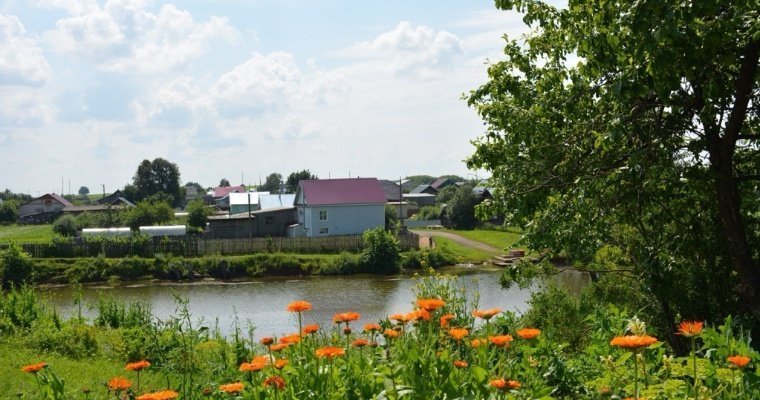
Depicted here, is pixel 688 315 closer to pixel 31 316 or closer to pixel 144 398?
pixel 144 398

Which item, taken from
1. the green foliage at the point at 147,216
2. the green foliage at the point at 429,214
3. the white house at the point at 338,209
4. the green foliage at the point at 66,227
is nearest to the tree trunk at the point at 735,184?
the white house at the point at 338,209

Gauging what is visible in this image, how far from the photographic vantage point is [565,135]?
788 cm

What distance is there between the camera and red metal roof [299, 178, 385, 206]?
4547 cm

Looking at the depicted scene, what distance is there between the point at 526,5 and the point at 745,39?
2935 mm

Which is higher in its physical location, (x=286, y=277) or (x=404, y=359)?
(x=404, y=359)

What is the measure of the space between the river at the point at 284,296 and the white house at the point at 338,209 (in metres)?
9.70

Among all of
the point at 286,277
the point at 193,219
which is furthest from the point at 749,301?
the point at 193,219

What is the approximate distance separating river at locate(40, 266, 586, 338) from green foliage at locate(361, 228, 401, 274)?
122 centimetres

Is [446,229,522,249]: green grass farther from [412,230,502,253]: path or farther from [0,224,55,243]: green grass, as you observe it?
[0,224,55,243]: green grass

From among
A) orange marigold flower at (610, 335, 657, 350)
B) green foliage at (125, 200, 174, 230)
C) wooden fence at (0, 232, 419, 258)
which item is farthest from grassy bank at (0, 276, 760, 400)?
green foliage at (125, 200, 174, 230)

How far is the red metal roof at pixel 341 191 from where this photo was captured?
45469 mm

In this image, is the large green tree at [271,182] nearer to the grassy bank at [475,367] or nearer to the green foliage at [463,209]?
the green foliage at [463,209]

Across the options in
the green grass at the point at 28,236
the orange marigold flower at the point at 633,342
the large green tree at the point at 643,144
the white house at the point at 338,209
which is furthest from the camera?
the green grass at the point at 28,236

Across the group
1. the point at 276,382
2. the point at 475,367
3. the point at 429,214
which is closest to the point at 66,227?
the point at 429,214
